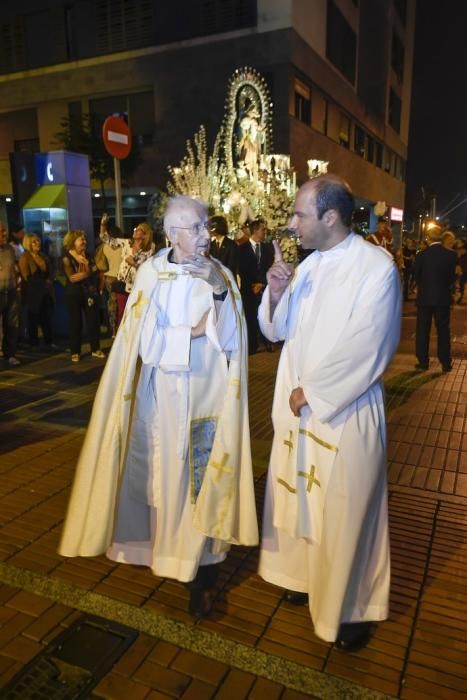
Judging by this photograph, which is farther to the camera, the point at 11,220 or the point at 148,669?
the point at 11,220

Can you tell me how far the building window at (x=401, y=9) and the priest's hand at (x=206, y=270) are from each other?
34.9 m

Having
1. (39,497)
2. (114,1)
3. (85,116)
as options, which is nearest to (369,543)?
(39,497)

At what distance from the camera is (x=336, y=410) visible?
7.38ft

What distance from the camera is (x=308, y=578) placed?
252 cm

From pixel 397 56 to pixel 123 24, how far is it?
1912cm

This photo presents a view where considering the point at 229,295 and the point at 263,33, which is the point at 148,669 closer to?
the point at 229,295

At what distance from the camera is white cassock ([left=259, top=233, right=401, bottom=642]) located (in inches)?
87.9

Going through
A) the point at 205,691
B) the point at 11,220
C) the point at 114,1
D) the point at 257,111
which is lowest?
the point at 205,691

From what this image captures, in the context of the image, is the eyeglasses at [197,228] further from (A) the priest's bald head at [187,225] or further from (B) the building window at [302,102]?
(B) the building window at [302,102]

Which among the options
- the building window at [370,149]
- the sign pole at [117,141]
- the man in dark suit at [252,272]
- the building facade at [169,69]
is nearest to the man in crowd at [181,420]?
the man in dark suit at [252,272]

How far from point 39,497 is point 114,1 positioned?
23.0m

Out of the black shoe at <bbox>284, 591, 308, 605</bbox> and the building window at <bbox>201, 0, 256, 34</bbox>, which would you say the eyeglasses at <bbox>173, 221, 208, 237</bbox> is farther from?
the building window at <bbox>201, 0, 256, 34</bbox>

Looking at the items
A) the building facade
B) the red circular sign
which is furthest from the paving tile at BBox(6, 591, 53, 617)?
the building facade

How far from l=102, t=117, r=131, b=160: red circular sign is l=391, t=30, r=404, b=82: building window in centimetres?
2891
